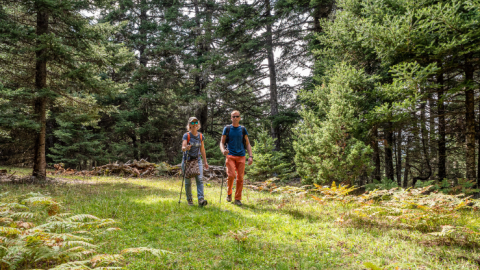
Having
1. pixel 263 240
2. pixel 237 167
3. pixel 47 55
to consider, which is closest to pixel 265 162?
pixel 237 167

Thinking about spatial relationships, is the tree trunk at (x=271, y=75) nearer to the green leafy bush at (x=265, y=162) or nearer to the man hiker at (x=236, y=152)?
the green leafy bush at (x=265, y=162)

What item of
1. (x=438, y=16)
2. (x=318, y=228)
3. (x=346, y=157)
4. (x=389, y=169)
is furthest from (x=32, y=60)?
(x=389, y=169)

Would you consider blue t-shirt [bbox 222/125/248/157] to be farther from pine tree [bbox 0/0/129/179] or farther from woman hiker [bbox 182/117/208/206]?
pine tree [bbox 0/0/129/179]

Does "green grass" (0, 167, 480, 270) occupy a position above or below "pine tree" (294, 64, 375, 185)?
below

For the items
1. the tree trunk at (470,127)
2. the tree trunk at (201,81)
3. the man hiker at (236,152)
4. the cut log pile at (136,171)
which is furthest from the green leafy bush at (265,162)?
the tree trunk at (201,81)

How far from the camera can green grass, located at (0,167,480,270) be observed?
123 inches

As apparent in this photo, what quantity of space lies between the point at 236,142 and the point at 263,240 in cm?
292

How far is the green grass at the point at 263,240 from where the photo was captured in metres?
3.12

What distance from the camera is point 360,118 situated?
26.7ft

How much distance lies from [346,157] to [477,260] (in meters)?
4.70

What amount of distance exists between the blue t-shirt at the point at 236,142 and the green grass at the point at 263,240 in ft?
4.71

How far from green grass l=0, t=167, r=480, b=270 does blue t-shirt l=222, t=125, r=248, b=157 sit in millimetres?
1434

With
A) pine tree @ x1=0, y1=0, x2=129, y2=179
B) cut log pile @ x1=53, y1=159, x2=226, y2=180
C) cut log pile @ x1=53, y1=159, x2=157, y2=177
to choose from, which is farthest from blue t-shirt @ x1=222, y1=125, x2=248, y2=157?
cut log pile @ x1=53, y1=159, x2=157, y2=177

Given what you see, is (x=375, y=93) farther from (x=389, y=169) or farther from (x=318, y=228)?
(x=318, y=228)
